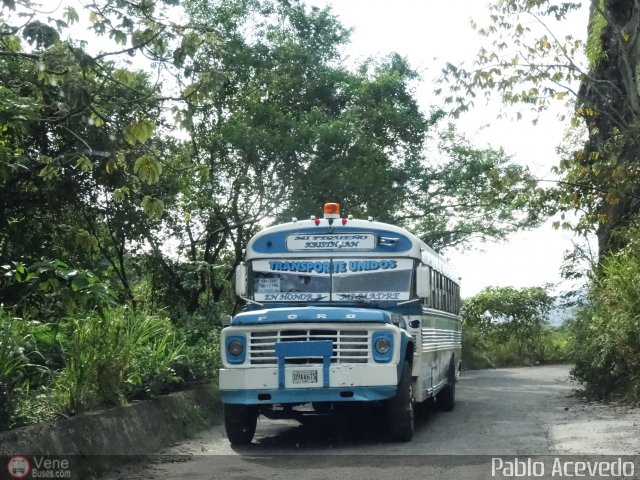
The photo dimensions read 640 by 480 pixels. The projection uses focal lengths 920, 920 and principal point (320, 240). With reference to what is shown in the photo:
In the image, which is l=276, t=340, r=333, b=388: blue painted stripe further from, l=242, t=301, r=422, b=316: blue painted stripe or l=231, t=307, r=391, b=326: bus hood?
l=242, t=301, r=422, b=316: blue painted stripe

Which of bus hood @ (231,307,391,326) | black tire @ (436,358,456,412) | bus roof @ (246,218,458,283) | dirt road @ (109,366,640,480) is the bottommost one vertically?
dirt road @ (109,366,640,480)

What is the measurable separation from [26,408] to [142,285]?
12398 mm

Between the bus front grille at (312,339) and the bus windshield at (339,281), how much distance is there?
1.25 m

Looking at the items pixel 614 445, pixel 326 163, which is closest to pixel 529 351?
pixel 326 163

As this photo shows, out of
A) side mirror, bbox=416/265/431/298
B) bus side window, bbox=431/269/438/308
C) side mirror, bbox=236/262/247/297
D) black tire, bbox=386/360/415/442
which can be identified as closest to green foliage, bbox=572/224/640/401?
bus side window, bbox=431/269/438/308

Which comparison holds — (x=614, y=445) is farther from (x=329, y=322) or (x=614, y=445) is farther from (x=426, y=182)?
(x=426, y=182)

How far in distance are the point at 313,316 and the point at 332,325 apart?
249 mm

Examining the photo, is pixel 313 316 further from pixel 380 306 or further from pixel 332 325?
pixel 380 306

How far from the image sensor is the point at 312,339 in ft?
35.7

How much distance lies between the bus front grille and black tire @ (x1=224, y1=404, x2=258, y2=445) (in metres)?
0.69

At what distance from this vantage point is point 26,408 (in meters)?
8.84

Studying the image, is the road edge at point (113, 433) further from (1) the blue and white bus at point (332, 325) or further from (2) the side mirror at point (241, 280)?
(2) the side mirror at point (241, 280)

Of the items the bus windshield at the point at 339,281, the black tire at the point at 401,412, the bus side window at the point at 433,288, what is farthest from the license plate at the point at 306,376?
the bus side window at the point at 433,288

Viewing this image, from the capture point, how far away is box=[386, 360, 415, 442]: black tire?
11.1 meters
